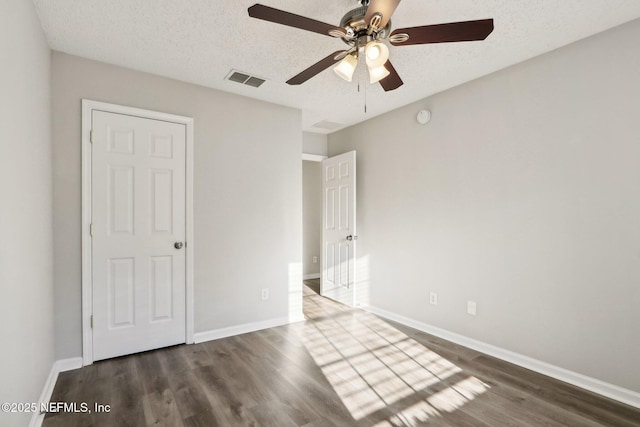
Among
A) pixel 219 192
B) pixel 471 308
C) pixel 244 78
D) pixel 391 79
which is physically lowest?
pixel 471 308

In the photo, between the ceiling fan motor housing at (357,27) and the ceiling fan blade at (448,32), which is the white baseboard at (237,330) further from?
the ceiling fan blade at (448,32)

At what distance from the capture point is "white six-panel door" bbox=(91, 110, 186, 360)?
2672 mm

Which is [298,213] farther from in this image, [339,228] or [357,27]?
[357,27]

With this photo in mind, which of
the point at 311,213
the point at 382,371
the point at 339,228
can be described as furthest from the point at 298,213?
the point at 311,213

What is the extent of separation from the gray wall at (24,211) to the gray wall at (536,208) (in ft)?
10.8

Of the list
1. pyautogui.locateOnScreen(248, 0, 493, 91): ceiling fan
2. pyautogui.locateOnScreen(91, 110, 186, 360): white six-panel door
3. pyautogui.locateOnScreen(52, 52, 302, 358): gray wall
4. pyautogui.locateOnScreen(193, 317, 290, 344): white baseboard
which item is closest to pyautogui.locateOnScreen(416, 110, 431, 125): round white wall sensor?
pyautogui.locateOnScreen(52, 52, 302, 358): gray wall

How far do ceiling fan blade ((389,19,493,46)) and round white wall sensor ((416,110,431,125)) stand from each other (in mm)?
1774

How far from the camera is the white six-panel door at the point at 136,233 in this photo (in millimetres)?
2672

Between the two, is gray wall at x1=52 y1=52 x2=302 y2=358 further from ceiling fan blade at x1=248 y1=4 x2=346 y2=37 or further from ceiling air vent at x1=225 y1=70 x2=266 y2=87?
ceiling fan blade at x1=248 y1=4 x2=346 y2=37

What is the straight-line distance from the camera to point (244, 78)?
2988 mm

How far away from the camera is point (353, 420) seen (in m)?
1.92

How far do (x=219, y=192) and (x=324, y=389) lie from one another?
6.87 feet

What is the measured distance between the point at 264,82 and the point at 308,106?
0.77 m

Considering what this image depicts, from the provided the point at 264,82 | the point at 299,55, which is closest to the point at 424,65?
the point at 299,55
